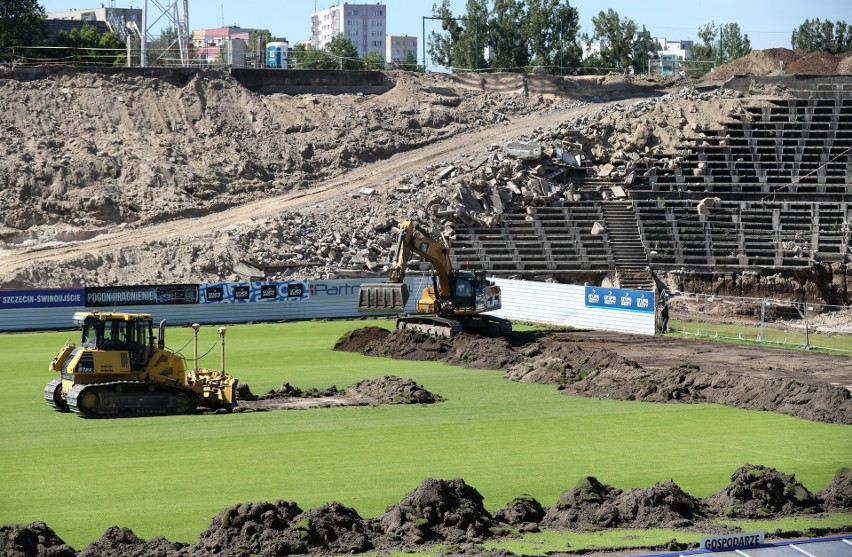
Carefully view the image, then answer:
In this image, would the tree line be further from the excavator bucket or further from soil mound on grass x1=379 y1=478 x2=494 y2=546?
soil mound on grass x1=379 y1=478 x2=494 y2=546

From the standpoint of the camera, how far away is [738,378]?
30.4 m

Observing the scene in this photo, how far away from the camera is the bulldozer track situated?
191 feet

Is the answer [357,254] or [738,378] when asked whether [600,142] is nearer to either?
[357,254]

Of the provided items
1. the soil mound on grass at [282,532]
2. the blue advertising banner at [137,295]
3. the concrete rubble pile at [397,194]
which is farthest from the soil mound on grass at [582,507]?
the concrete rubble pile at [397,194]

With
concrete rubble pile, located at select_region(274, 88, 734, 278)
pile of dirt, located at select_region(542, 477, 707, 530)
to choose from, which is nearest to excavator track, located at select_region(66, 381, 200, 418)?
pile of dirt, located at select_region(542, 477, 707, 530)

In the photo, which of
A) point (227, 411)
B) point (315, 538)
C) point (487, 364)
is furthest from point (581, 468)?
point (487, 364)

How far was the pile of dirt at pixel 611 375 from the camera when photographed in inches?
1101

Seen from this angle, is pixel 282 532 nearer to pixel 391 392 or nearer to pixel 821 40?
pixel 391 392

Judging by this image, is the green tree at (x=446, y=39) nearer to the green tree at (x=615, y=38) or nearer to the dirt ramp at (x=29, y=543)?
the green tree at (x=615, y=38)

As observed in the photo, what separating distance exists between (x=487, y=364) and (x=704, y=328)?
12455 millimetres

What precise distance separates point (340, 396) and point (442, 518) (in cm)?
1379

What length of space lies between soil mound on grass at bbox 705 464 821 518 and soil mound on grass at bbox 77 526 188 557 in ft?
27.2

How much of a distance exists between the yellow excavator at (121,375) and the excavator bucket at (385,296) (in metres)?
10.2

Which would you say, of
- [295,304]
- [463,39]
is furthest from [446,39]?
[295,304]
